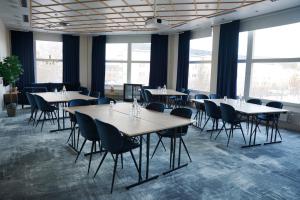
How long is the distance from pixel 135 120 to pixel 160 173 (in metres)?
0.82

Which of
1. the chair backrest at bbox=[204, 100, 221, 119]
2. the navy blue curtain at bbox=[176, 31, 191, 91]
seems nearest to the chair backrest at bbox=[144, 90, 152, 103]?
the navy blue curtain at bbox=[176, 31, 191, 91]

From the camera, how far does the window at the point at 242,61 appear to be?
7096 mm

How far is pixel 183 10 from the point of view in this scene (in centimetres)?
577

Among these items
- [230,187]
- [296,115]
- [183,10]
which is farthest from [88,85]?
[230,187]

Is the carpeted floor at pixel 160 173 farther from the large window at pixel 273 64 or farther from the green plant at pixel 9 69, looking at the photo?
the green plant at pixel 9 69

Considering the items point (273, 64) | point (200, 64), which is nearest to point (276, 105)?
point (273, 64)

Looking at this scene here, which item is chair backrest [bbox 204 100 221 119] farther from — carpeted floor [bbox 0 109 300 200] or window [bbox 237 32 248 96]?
window [bbox 237 32 248 96]

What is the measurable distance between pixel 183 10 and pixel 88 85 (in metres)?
6.59

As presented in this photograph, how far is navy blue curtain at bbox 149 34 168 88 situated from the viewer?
9.80 m

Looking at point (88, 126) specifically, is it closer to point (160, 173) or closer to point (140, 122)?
point (140, 122)

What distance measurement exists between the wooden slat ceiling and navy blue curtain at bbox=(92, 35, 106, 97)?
9.66 feet

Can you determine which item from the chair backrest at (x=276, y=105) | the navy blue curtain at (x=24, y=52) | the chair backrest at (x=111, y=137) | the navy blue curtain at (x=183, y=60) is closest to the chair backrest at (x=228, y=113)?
the chair backrest at (x=276, y=105)

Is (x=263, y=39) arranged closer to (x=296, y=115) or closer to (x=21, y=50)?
(x=296, y=115)

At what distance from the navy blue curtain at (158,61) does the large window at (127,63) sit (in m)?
0.48
